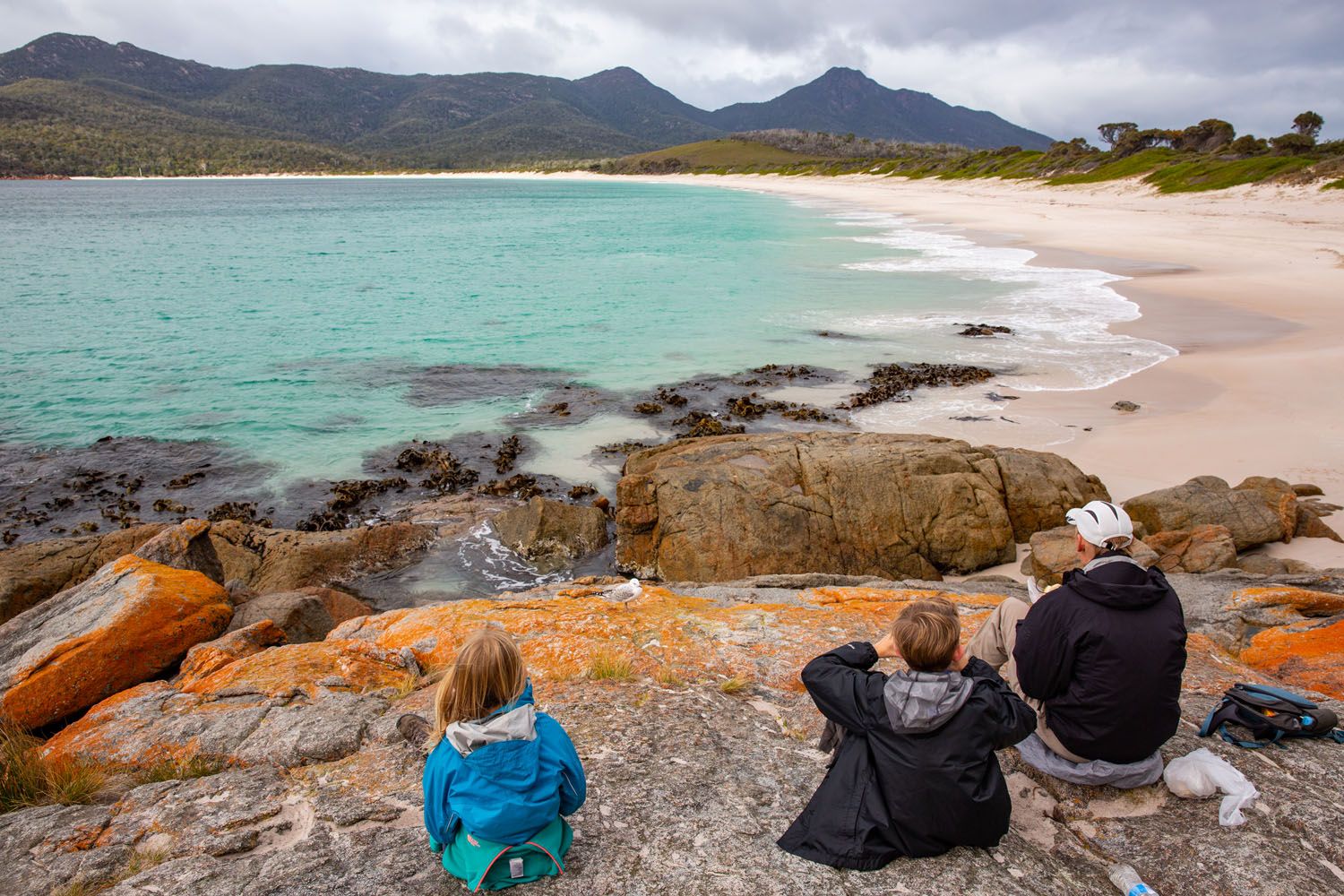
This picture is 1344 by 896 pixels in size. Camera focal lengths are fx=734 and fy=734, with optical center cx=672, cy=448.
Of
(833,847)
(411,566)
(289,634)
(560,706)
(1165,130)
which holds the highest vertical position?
(1165,130)

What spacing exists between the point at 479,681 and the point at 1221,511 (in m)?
10.7

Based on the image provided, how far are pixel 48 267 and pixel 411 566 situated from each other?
49.5 meters

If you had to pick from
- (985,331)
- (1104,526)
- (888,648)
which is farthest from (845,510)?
(985,331)

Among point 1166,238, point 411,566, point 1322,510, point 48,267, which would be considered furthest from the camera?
point 48,267

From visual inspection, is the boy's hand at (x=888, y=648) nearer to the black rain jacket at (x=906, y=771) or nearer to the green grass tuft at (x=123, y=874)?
the black rain jacket at (x=906, y=771)

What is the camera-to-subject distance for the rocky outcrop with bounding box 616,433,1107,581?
1045 cm

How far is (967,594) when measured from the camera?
319 inches

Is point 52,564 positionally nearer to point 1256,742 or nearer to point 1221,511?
point 1256,742

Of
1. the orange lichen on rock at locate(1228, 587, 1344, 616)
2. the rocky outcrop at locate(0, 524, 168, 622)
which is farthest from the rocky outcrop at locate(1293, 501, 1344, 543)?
the rocky outcrop at locate(0, 524, 168, 622)

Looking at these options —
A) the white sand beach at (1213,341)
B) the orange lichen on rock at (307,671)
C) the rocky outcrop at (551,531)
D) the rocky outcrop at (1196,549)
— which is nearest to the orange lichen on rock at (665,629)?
the orange lichen on rock at (307,671)

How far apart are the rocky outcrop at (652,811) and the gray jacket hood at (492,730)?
83cm

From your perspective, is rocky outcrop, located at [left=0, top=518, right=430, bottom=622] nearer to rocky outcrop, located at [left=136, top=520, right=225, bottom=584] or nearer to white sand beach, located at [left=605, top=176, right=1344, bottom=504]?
rocky outcrop, located at [left=136, top=520, right=225, bottom=584]

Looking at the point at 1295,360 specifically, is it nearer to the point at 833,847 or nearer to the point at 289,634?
the point at 833,847

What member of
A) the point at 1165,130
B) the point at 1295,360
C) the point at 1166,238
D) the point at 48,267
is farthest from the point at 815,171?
the point at 1295,360
